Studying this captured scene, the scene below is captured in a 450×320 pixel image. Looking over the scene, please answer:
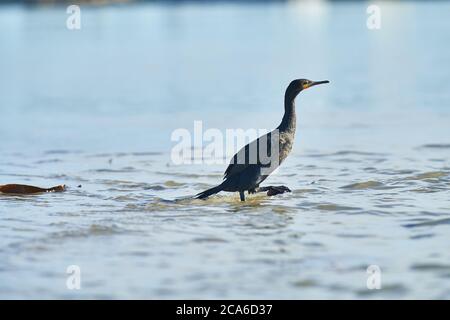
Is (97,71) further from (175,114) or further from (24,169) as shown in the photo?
(24,169)

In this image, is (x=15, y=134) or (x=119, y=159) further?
(x=15, y=134)

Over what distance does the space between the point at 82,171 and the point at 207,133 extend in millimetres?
3623

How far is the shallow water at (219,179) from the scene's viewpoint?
793cm

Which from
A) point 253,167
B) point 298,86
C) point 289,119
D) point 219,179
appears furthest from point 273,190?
point 219,179

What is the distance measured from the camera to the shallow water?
26.0 feet

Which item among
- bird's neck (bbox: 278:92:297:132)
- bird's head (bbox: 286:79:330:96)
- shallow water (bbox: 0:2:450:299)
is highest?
bird's head (bbox: 286:79:330:96)

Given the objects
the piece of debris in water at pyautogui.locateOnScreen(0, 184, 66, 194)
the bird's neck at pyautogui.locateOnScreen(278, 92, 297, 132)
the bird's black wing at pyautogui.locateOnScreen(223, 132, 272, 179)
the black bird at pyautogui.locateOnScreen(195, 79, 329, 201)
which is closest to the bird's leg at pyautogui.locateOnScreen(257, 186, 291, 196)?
the black bird at pyautogui.locateOnScreen(195, 79, 329, 201)

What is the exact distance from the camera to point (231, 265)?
8.15 m

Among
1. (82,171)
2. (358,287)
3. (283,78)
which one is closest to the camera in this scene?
(358,287)

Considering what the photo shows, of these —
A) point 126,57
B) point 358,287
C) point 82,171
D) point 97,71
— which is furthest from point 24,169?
point 126,57

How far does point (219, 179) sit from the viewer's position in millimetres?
12430

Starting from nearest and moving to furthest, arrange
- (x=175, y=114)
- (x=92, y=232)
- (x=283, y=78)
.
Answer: (x=92, y=232) → (x=175, y=114) → (x=283, y=78)

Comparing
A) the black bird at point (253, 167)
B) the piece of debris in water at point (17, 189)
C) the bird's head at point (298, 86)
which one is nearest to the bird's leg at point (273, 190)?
the black bird at point (253, 167)

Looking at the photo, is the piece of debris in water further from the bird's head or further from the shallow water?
the bird's head
